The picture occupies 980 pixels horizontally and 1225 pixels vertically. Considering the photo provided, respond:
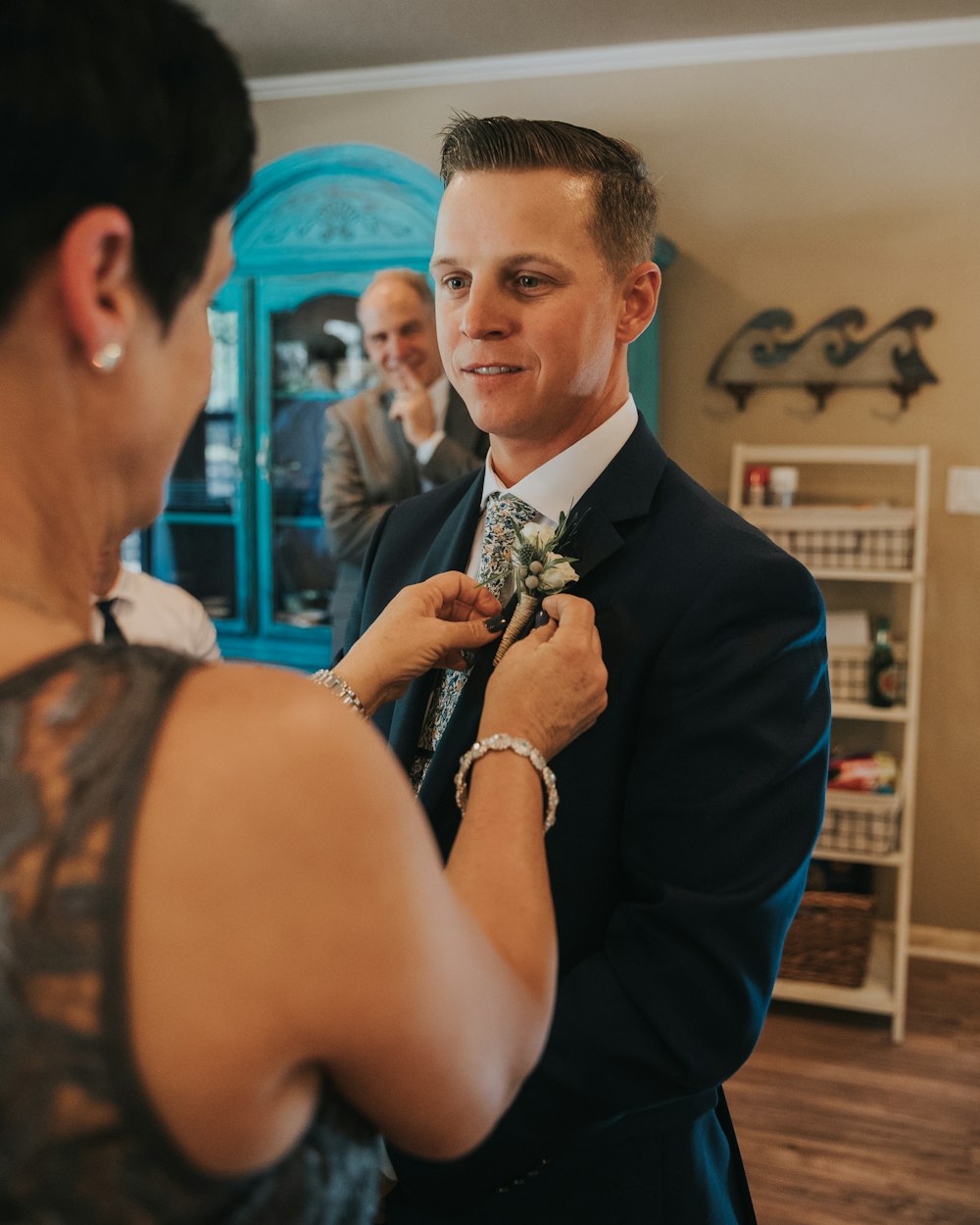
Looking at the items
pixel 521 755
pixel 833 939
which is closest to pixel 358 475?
pixel 833 939

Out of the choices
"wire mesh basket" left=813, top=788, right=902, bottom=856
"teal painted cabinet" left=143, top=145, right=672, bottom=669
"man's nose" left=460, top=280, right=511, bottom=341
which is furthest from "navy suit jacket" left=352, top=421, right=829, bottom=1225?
"teal painted cabinet" left=143, top=145, right=672, bottom=669

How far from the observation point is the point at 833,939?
12.0 ft

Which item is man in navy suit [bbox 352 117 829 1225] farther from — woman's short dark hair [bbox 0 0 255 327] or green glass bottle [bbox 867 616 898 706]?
green glass bottle [bbox 867 616 898 706]

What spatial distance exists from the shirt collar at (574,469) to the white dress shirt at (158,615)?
4.19 feet

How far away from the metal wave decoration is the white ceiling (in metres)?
0.95

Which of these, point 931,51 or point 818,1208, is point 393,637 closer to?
point 818,1208

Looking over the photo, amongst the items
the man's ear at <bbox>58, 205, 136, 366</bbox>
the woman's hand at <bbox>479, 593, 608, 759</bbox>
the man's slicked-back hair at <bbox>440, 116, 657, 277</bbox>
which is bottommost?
the woman's hand at <bbox>479, 593, 608, 759</bbox>

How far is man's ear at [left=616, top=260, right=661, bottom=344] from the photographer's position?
1.36 metres

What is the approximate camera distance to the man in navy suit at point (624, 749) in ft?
3.49

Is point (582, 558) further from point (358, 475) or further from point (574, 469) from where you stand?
point (358, 475)

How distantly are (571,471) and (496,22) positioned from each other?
3196mm

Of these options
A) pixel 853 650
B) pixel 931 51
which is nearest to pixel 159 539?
pixel 853 650

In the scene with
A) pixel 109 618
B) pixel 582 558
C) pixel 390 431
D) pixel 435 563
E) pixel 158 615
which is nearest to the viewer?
pixel 582 558

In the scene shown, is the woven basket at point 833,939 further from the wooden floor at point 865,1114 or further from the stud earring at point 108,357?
the stud earring at point 108,357
